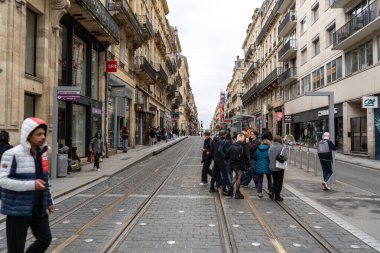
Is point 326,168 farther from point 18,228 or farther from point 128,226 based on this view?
point 18,228

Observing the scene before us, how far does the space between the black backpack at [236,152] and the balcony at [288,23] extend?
105ft

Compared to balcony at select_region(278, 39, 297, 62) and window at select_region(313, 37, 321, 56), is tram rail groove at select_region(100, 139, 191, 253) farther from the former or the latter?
balcony at select_region(278, 39, 297, 62)

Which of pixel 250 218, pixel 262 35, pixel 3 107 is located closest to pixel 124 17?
pixel 3 107

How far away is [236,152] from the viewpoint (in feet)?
31.7

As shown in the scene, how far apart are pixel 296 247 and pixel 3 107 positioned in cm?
904

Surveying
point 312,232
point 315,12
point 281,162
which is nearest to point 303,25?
point 315,12

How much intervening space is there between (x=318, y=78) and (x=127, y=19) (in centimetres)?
1663

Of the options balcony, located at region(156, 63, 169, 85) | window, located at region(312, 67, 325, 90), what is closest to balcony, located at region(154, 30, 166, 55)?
balcony, located at region(156, 63, 169, 85)

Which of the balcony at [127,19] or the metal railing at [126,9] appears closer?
the metal railing at [126,9]

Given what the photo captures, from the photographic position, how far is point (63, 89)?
12.7 m

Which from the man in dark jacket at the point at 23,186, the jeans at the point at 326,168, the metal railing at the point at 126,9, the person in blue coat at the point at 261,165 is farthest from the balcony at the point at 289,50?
the man in dark jacket at the point at 23,186

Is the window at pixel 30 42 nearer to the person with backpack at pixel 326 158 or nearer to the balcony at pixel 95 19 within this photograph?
the balcony at pixel 95 19

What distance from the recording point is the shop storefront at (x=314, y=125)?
1105 inches

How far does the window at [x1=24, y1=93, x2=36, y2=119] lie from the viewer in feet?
42.3
